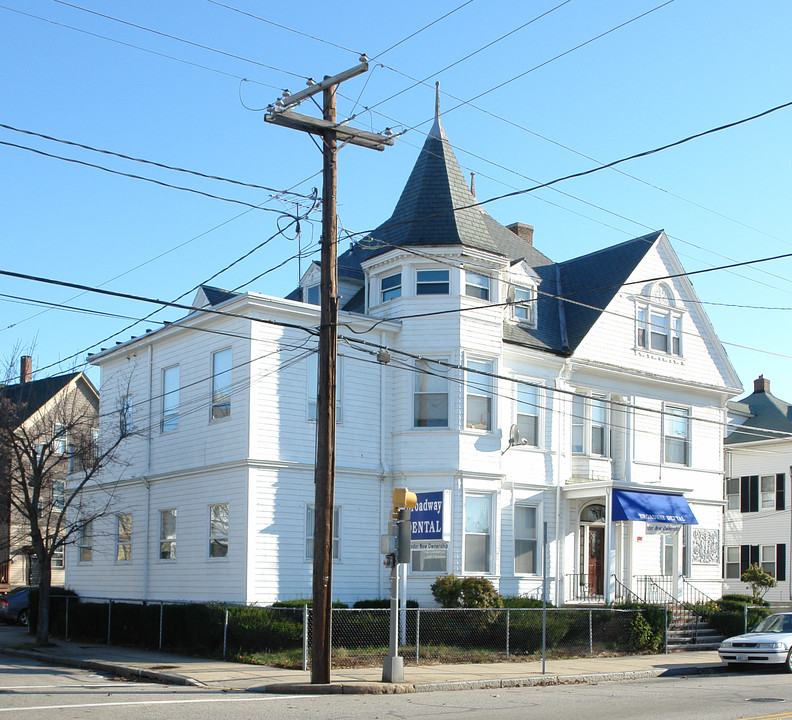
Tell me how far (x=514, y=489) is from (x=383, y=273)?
22.1ft

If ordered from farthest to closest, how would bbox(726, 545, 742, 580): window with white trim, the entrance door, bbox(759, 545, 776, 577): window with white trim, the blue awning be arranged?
1. bbox(726, 545, 742, 580): window with white trim
2. bbox(759, 545, 776, 577): window with white trim
3. the entrance door
4. the blue awning

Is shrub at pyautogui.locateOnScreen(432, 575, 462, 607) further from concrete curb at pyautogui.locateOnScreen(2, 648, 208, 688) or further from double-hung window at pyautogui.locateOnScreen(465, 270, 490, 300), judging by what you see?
concrete curb at pyautogui.locateOnScreen(2, 648, 208, 688)

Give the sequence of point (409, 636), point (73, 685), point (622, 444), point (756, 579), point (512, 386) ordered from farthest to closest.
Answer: point (756, 579)
point (622, 444)
point (512, 386)
point (409, 636)
point (73, 685)

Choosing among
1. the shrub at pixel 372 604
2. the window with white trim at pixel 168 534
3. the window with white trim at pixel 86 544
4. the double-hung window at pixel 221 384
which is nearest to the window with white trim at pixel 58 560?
the window with white trim at pixel 86 544

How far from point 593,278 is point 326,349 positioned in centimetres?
1559

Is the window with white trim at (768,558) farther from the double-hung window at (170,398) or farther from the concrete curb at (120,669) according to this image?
the concrete curb at (120,669)

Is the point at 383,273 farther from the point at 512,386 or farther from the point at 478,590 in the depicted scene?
the point at 478,590

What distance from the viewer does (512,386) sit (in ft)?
87.4

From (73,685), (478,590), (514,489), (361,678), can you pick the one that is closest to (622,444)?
(514,489)

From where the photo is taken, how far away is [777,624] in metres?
21.2

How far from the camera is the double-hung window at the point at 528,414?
87.7 feet

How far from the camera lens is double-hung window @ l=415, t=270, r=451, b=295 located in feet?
83.5

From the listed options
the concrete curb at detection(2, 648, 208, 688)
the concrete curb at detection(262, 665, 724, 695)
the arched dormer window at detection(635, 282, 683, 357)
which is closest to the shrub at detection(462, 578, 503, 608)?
the concrete curb at detection(262, 665, 724, 695)

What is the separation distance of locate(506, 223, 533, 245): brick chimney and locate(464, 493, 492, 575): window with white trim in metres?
12.3
